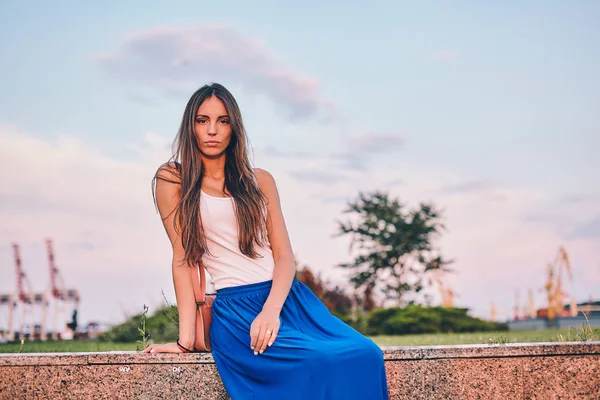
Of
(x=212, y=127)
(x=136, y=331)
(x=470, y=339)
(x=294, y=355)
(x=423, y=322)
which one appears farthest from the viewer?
(x=423, y=322)

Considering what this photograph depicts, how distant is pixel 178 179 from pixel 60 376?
1299mm

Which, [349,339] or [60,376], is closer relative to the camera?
[349,339]

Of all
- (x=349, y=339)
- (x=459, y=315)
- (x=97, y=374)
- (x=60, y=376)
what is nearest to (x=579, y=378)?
(x=349, y=339)

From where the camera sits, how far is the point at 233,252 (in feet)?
11.6

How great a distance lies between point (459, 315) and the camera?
1858 centimetres

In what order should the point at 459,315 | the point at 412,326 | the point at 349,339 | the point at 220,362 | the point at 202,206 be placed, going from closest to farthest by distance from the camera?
the point at 349,339 < the point at 220,362 < the point at 202,206 < the point at 412,326 < the point at 459,315

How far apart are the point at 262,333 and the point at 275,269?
18.7 inches

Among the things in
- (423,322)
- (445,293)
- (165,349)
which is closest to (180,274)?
(165,349)

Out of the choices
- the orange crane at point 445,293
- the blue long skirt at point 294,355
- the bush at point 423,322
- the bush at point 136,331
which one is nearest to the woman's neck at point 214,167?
the blue long skirt at point 294,355

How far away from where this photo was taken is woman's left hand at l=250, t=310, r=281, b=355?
3.08 m

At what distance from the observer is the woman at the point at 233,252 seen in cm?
316

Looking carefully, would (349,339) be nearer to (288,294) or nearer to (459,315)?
(288,294)

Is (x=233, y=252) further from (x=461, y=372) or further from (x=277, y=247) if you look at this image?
(x=461, y=372)

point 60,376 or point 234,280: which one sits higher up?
point 234,280
